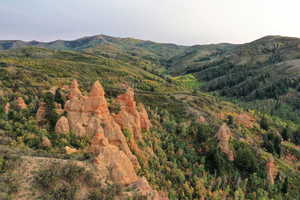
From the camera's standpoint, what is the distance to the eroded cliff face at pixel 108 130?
2173cm

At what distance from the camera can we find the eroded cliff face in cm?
2173

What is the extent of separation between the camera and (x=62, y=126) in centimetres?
2844

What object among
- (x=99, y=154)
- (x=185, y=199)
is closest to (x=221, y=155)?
(x=185, y=199)

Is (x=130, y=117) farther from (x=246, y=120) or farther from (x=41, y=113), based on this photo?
(x=246, y=120)

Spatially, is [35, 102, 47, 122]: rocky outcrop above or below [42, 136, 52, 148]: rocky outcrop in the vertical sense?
above

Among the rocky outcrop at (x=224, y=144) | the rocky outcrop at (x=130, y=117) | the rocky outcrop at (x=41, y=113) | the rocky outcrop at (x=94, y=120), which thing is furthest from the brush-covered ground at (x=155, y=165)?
the rocky outcrop at (x=130, y=117)

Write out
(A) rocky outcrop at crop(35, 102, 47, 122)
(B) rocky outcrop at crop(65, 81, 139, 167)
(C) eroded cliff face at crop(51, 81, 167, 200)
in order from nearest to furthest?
(C) eroded cliff face at crop(51, 81, 167, 200) < (B) rocky outcrop at crop(65, 81, 139, 167) < (A) rocky outcrop at crop(35, 102, 47, 122)

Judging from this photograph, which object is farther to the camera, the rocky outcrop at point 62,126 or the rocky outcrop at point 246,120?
the rocky outcrop at point 246,120

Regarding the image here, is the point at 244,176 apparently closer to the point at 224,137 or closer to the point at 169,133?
the point at 224,137

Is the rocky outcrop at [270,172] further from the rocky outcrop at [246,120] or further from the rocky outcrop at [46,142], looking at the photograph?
the rocky outcrop at [46,142]

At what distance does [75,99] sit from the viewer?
33031mm

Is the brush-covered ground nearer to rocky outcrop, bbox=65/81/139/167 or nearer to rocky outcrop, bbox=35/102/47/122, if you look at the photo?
rocky outcrop, bbox=35/102/47/122

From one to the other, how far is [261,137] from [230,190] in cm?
4277

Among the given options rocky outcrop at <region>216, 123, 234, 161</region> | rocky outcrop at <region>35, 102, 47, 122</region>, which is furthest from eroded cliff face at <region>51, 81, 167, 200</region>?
rocky outcrop at <region>216, 123, 234, 161</region>
